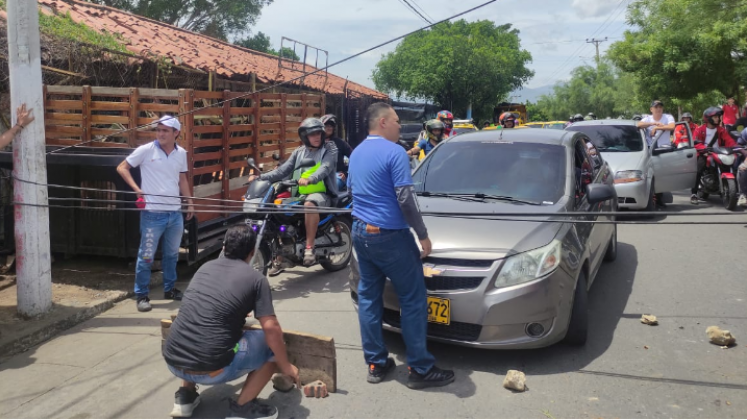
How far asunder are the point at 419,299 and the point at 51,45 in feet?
25.0

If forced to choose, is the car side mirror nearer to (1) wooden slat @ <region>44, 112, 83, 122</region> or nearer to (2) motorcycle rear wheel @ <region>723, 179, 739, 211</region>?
(1) wooden slat @ <region>44, 112, 83, 122</region>

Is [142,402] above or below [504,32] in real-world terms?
below

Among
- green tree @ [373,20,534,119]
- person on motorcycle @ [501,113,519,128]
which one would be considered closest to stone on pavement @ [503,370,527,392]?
person on motorcycle @ [501,113,519,128]

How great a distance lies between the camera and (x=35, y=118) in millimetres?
5352

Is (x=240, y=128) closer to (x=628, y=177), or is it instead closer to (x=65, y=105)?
(x=65, y=105)

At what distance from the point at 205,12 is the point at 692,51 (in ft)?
76.7

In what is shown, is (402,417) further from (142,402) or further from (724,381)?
(724,381)

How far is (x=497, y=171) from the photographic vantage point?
5422 millimetres

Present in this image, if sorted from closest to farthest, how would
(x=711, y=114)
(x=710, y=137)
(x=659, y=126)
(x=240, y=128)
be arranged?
(x=240, y=128) → (x=711, y=114) → (x=710, y=137) → (x=659, y=126)

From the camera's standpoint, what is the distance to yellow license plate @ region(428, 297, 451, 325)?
13.6 ft

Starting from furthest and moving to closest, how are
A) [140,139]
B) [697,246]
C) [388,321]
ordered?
[697,246]
[140,139]
[388,321]

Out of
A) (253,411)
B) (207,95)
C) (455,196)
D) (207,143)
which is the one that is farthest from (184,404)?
(207,95)

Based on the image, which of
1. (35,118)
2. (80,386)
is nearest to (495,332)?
(80,386)

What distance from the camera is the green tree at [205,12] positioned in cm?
2830
